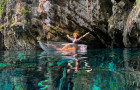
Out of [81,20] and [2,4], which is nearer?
[81,20]

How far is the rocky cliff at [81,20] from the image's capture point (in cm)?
1325

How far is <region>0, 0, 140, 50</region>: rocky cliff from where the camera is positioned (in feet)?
43.5

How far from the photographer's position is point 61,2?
13.5m

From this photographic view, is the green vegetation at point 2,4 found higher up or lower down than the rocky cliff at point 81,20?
higher up

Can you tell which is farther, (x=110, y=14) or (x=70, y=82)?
(x=110, y=14)

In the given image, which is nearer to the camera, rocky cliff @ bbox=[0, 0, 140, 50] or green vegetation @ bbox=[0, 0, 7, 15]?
rocky cliff @ bbox=[0, 0, 140, 50]

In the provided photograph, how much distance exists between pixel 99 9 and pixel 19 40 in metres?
9.47

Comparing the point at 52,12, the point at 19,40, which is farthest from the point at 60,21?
the point at 19,40

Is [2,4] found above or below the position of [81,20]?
above

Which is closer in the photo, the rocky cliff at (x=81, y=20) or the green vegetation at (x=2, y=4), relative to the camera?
the rocky cliff at (x=81, y=20)

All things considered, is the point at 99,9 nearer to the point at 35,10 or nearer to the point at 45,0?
the point at 45,0

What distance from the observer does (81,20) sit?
13.8 meters

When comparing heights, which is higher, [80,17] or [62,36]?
[80,17]

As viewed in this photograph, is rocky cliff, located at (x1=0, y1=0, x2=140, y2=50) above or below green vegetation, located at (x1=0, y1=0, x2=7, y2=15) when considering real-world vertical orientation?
below
